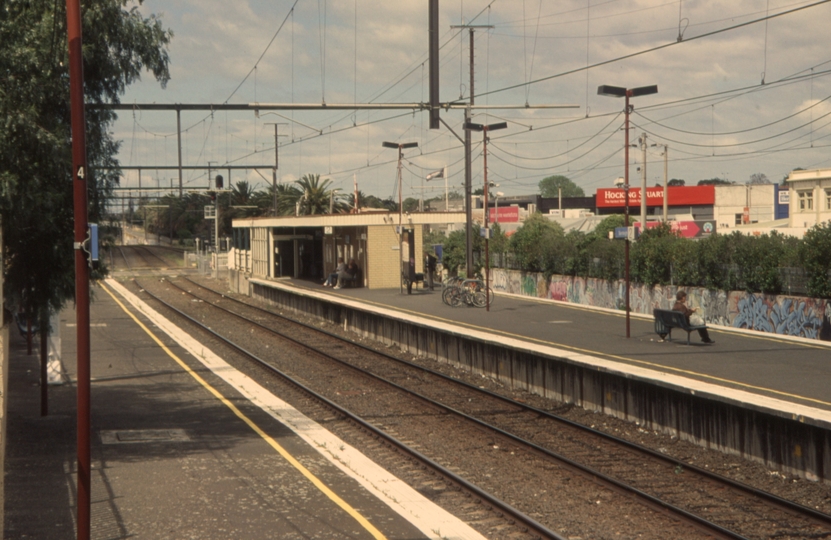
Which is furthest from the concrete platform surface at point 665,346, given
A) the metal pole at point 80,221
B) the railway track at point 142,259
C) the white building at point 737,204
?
the white building at point 737,204

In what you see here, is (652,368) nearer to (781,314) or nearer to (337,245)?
(781,314)

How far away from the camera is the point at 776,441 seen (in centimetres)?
1150

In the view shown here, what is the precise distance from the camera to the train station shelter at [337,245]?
39812mm

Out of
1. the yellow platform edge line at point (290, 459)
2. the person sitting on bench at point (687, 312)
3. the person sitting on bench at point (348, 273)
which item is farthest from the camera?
the person sitting on bench at point (348, 273)

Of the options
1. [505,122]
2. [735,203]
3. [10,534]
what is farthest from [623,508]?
[735,203]

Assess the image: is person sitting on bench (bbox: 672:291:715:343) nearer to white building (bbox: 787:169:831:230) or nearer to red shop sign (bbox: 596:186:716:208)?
white building (bbox: 787:169:831:230)

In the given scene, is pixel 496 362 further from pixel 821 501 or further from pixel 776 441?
pixel 821 501

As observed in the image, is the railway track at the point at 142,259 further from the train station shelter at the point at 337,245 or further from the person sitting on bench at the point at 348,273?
the person sitting on bench at the point at 348,273

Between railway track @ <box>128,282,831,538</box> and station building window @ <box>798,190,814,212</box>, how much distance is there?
48317mm

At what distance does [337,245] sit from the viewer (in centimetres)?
4622

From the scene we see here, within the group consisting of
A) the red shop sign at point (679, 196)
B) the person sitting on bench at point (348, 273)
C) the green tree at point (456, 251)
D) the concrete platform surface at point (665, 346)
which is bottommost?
the concrete platform surface at point (665, 346)

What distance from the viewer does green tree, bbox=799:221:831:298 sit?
912 inches

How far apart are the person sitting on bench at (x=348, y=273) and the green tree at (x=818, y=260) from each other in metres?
22.1

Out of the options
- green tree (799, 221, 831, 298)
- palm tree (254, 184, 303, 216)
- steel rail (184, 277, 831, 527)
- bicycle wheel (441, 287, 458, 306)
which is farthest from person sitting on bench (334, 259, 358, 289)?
palm tree (254, 184, 303, 216)
